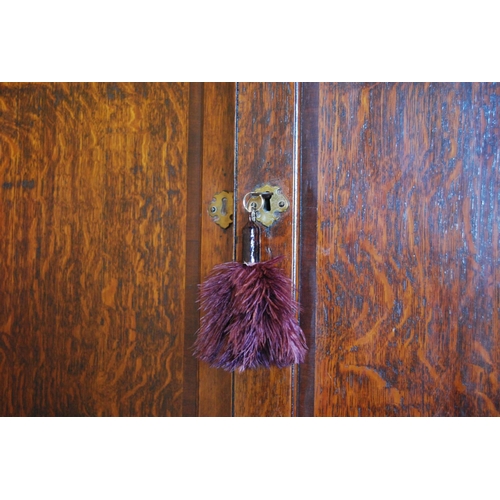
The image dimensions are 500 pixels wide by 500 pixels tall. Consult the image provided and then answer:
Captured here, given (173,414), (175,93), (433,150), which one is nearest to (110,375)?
(173,414)

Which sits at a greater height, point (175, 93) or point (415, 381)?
point (175, 93)

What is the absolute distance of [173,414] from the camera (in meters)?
0.68

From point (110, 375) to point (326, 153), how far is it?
528mm

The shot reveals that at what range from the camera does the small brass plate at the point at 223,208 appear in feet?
2.08

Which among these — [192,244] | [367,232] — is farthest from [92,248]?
[367,232]

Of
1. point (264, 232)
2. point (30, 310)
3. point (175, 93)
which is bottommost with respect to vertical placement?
point (30, 310)

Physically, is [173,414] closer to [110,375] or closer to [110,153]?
[110,375]

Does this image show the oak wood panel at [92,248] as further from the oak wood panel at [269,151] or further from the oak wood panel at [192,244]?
the oak wood panel at [269,151]

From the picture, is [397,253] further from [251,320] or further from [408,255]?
[251,320]

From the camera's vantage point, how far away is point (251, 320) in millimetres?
514

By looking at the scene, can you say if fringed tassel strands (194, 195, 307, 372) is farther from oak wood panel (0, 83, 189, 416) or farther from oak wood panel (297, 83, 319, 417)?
oak wood panel (0, 83, 189, 416)

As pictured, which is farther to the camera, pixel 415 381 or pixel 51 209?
pixel 51 209

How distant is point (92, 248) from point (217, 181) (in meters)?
0.26

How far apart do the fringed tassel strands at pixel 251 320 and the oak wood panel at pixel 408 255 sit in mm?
A: 89
